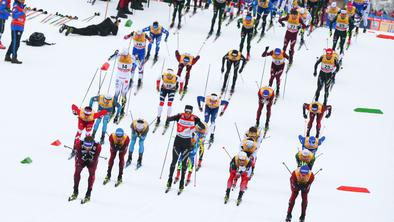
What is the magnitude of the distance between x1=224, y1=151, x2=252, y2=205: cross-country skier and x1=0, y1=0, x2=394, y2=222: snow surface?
346 millimetres

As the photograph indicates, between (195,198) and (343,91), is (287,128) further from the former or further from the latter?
(195,198)

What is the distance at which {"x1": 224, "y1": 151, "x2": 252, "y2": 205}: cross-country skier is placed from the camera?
18.1 metres

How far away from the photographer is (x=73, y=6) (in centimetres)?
3175

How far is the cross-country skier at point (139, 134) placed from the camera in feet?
63.7

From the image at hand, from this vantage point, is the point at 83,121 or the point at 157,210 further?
the point at 83,121

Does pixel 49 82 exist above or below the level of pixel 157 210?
above

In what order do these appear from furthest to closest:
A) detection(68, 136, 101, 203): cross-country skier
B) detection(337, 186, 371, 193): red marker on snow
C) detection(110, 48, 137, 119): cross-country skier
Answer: detection(110, 48, 137, 119): cross-country skier < detection(337, 186, 371, 193): red marker on snow < detection(68, 136, 101, 203): cross-country skier

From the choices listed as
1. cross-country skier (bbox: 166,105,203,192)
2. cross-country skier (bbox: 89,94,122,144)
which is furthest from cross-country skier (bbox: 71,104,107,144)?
cross-country skier (bbox: 166,105,203,192)

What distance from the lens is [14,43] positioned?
2503cm

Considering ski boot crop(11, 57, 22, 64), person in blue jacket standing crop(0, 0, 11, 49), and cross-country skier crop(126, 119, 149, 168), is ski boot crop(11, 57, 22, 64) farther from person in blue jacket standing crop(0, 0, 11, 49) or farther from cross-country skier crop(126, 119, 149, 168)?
cross-country skier crop(126, 119, 149, 168)

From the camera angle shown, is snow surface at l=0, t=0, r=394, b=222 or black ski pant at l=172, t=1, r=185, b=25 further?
black ski pant at l=172, t=1, r=185, b=25

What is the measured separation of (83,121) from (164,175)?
229 cm

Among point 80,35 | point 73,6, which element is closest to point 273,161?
point 80,35

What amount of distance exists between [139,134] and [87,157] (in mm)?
2464
